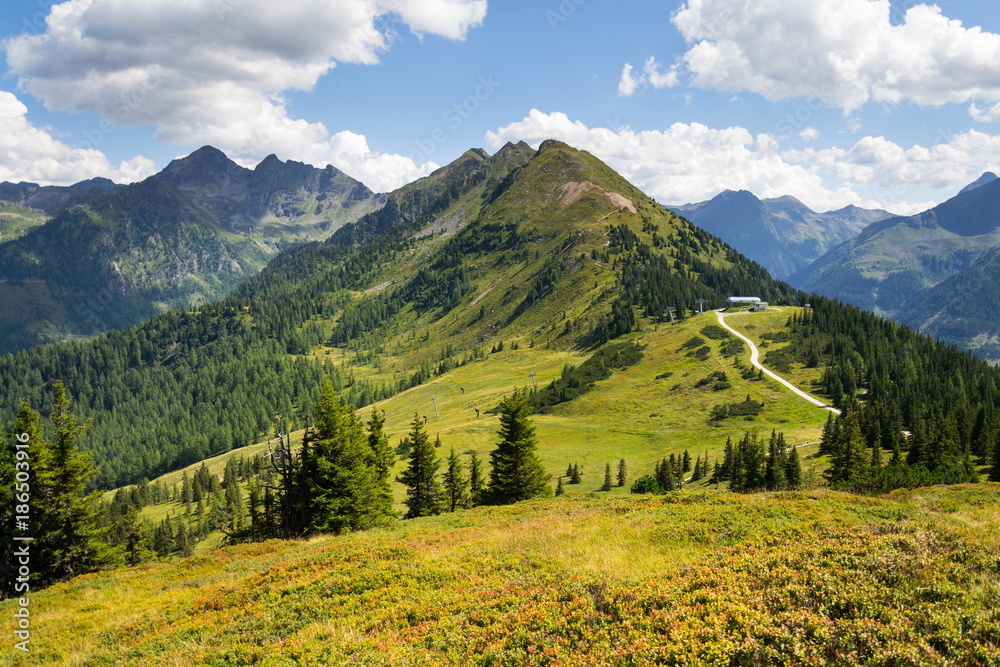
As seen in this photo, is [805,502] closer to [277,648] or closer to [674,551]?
[674,551]

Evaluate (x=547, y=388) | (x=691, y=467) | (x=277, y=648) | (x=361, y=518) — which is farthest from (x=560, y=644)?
(x=547, y=388)

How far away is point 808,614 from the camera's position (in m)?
11.8

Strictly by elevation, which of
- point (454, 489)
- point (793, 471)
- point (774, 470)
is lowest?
point (454, 489)

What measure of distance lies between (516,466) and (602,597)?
40.4 metres

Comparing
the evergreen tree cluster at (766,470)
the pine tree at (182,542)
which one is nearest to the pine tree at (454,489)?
the evergreen tree cluster at (766,470)

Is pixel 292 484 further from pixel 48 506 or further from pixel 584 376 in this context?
pixel 584 376

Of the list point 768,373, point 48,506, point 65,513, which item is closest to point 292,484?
point 65,513

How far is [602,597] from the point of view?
603 inches

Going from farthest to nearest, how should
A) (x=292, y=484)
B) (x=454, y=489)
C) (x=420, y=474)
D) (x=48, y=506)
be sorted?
(x=454, y=489) → (x=420, y=474) → (x=292, y=484) → (x=48, y=506)

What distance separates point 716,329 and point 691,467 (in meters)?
81.9

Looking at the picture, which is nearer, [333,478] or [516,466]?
[333,478]

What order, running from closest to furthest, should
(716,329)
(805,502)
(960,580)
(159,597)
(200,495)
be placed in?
(960,580) < (159,597) < (805,502) < (200,495) < (716,329)

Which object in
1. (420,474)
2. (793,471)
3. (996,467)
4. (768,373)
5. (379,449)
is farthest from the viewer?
(768,373)

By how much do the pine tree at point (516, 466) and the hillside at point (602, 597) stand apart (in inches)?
955
